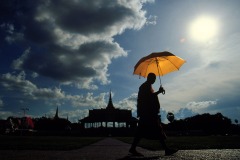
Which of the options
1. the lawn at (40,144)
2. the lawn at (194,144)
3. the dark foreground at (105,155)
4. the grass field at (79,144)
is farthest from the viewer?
the lawn at (194,144)

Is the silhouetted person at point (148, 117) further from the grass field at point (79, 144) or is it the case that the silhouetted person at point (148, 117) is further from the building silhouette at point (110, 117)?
the building silhouette at point (110, 117)

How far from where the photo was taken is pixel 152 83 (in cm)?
710

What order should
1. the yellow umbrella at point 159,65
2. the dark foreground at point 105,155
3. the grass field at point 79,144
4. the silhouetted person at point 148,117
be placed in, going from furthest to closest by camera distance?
the grass field at point 79,144 → the yellow umbrella at point 159,65 → the silhouetted person at point 148,117 → the dark foreground at point 105,155

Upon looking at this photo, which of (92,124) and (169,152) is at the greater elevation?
→ (92,124)

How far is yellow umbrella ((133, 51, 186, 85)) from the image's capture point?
8.20 meters

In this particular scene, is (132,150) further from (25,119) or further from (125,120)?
(25,119)

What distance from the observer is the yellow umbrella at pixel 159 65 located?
8.20 m

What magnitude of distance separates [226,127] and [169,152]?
101023 millimetres

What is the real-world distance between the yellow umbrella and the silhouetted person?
52.0 inches

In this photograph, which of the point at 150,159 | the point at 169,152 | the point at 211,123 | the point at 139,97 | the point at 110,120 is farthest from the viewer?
the point at 211,123

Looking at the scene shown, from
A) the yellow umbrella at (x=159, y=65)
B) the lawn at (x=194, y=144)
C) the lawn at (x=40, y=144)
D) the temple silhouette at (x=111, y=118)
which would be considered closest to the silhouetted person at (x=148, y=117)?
the yellow umbrella at (x=159, y=65)

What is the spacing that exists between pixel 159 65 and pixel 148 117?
2297 mm

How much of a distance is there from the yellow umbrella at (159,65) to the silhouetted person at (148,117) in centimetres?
132

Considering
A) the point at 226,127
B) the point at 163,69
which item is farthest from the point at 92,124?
the point at 163,69
